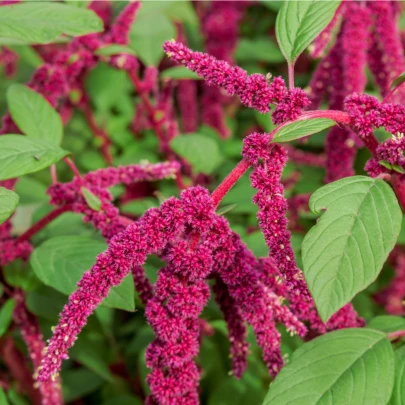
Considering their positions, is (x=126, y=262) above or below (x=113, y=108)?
above

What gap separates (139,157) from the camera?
2.01 m

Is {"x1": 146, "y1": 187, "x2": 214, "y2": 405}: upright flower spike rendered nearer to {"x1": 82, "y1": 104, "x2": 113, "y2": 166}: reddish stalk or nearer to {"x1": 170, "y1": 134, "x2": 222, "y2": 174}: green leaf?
{"x1": 170, "y1": 134, "x2": 222, "y2": 174}: green leaf

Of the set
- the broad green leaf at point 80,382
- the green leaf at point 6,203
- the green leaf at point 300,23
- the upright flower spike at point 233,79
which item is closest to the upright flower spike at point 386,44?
the green leaf at point 300,23

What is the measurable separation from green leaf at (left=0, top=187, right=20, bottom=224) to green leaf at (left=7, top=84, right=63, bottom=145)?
47 centimetres

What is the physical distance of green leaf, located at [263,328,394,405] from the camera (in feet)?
2.85

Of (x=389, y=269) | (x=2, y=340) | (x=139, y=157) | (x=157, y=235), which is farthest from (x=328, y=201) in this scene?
(x=389, y=269)

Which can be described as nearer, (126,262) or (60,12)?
(126,262)

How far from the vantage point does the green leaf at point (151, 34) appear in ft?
6.91

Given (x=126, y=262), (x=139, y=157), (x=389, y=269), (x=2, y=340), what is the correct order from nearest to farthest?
(x=126, y=262) → (x=2, y=340) → (x=139, y=157) → (x=389, y=269)

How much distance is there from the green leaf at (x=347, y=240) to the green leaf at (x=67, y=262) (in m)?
0.35

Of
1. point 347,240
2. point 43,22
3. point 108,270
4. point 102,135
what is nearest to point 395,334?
point 347,240

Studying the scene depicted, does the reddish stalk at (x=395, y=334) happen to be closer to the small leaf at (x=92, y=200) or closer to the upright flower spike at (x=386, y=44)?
the small leaf at (x=92, y=200)

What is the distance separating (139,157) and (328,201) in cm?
119

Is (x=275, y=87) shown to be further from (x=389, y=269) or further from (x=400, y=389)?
(x=389, y=269)
